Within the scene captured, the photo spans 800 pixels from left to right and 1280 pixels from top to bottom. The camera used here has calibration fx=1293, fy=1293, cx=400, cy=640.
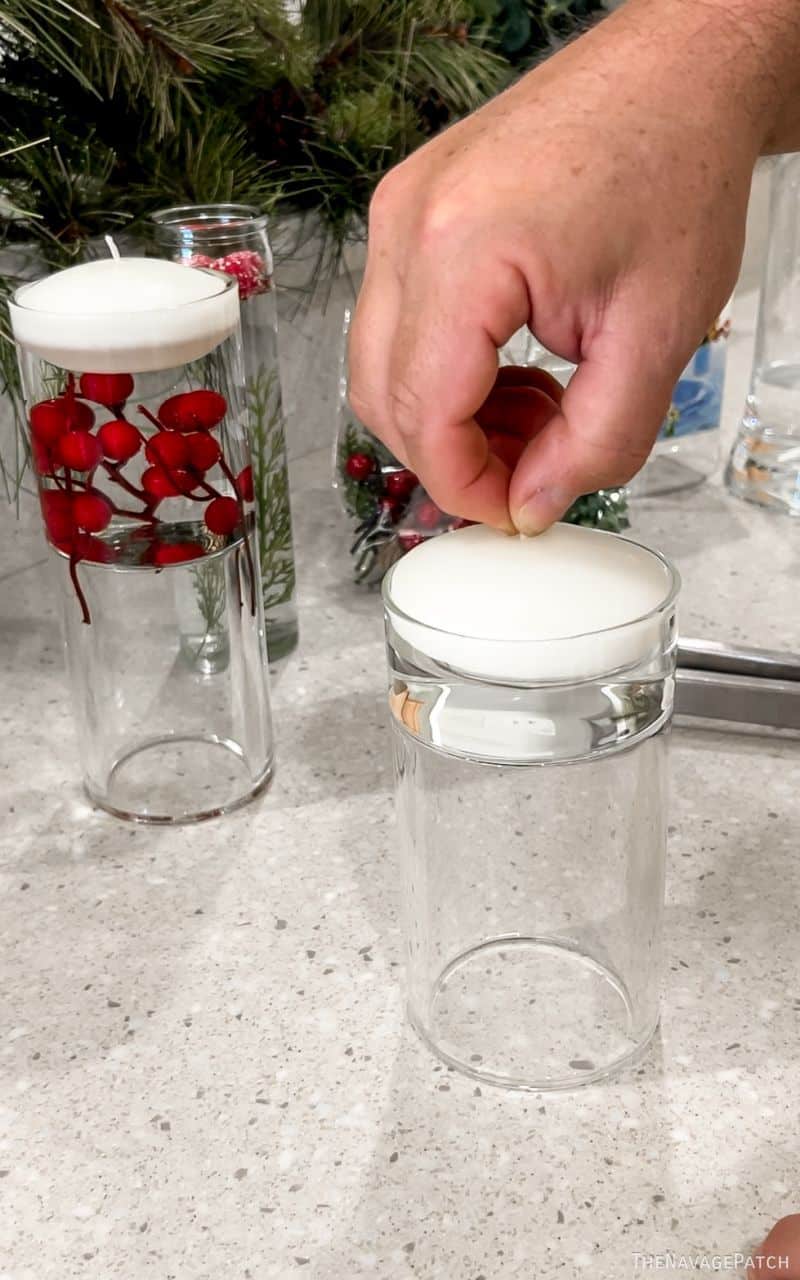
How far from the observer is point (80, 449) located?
1.74 feet

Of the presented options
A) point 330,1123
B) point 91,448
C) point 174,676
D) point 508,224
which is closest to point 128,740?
point 174,676

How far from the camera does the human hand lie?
33 centimetres

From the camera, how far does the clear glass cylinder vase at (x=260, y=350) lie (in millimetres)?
631

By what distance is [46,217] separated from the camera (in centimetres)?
66

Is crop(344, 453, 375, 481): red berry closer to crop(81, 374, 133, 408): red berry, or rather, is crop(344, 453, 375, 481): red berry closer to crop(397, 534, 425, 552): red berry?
crop(397, 534, 425, 552): red berry

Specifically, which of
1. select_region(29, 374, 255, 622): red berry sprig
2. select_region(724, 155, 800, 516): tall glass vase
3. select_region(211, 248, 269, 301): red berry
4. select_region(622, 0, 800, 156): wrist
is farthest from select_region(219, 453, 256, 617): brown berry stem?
select_region(724, 155, 800, 516): tall glass vase

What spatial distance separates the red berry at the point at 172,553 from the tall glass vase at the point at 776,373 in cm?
47

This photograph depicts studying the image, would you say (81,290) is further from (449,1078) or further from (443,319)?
(449,1078)

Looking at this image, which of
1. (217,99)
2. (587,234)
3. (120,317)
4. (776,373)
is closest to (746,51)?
(587,234)

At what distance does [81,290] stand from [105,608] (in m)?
0.18

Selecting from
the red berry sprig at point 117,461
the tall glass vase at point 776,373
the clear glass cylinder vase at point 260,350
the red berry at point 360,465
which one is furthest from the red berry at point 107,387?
the tall glass vase at point 776,373

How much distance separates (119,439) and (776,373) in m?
0.55

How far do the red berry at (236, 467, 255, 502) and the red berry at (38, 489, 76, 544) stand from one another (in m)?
0.07

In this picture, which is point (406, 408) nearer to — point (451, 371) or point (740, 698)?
point (451, 371)
